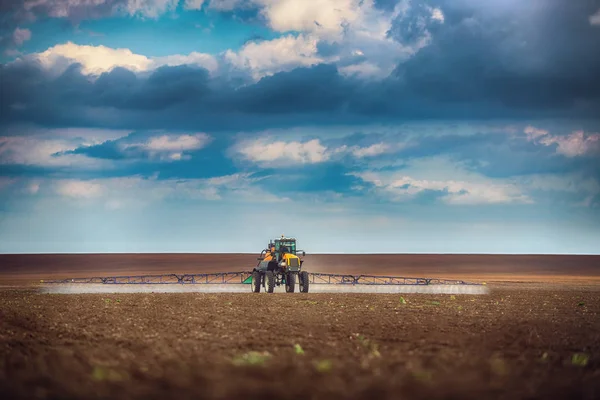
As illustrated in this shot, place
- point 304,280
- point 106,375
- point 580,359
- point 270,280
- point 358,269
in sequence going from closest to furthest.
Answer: point 106,375 → point 580,359 → point 270,280 → point 304,280 → point 358,269

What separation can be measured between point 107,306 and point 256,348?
1705 cm

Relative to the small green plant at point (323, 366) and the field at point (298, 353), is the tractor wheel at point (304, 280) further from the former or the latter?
the small green plant at point (323, 366)

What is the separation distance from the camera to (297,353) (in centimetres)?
1598

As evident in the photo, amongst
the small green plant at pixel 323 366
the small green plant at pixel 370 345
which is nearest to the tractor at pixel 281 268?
the small green plant at pixel 370 345

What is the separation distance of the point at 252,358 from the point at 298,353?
1.57 metres

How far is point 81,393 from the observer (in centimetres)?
1068

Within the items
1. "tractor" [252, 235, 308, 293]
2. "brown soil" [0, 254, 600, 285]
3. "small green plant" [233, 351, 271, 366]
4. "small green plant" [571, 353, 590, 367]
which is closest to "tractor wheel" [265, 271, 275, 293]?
"tractor" [252, 235, 308, 293]

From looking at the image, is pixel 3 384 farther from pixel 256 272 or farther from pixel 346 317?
pixel 256 272

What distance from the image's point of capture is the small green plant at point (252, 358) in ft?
45.9

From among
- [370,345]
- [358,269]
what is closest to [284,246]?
[370,345]

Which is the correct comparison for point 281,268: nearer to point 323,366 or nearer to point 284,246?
point 284,246

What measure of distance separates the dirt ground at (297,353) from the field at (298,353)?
0.04 metres

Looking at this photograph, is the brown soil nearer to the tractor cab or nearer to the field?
the tractor cab

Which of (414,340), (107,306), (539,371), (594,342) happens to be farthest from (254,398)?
(107,306)
